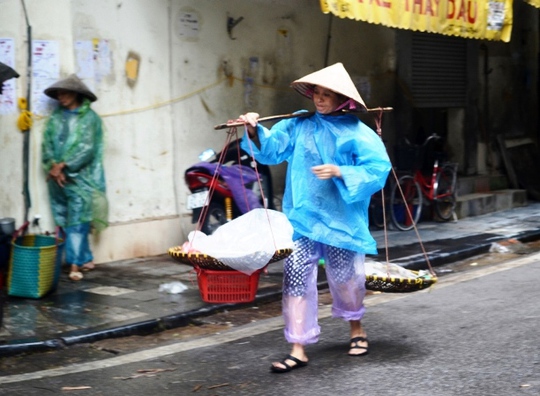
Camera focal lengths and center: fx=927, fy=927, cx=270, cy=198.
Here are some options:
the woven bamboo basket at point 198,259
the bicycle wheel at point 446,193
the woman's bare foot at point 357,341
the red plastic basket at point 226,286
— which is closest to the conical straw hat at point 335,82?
the woman's bare foot at point 357,341

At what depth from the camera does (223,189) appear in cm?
956

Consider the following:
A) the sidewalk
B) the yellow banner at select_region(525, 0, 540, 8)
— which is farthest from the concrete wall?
the yellow banner at select_region(525, 0, 540, 8)

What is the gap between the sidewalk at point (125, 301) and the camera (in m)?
6.91

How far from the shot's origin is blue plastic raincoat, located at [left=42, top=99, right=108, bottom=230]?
29.8 feet

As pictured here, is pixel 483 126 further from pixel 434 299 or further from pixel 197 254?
pixel 197 254

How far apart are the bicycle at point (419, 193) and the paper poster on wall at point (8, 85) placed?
539 cm

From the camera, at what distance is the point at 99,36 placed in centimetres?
972

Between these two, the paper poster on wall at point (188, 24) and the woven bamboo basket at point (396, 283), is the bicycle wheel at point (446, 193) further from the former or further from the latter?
the woven bamboo basket at point (396, 283)

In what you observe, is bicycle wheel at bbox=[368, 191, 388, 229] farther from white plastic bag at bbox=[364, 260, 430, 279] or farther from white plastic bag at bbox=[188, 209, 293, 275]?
white plastic bag at bbox=[364, 260, 430, 279]

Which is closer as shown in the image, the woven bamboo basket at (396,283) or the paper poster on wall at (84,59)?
the woven bamboo basket at (396,283)

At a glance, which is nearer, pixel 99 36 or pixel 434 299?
pixel 434 299

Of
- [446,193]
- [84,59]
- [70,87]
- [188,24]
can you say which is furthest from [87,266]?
[446,193]

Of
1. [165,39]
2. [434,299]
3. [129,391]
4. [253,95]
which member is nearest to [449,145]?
[253,95]

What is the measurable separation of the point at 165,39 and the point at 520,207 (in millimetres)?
7341
